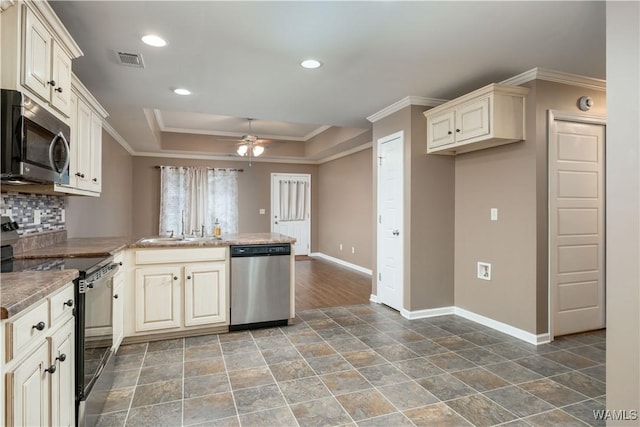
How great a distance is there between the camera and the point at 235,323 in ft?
11.5

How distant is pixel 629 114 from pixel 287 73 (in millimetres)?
2439

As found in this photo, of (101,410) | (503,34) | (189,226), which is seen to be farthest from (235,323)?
(189,226)

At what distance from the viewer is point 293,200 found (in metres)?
8.66

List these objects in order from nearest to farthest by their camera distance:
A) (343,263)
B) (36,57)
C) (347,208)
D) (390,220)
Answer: (36,57)
(390,220)
(347,208)
(343,263)

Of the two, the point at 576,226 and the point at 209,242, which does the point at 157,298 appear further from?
the point at 576,226

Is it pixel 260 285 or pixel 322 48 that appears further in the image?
pixel 260 285

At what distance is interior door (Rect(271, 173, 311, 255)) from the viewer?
8492 mm

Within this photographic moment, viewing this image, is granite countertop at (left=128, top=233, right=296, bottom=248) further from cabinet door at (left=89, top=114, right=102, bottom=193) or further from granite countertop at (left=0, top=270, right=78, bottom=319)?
granite countertop at (left=0, top=270, right=78, bottom=319)

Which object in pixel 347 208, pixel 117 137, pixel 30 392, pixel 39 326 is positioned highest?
pixel 117 137

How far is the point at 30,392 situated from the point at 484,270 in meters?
3.68

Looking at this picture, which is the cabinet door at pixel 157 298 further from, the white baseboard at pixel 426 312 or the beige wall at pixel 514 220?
the beige wall at pixel 514 220

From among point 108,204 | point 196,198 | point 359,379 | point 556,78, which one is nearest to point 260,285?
point 359,379

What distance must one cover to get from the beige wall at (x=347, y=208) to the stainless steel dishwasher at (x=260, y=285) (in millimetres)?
3071

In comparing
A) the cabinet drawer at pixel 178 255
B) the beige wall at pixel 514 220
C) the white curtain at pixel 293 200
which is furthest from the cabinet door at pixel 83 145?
the white curtain at pixel 293 200
